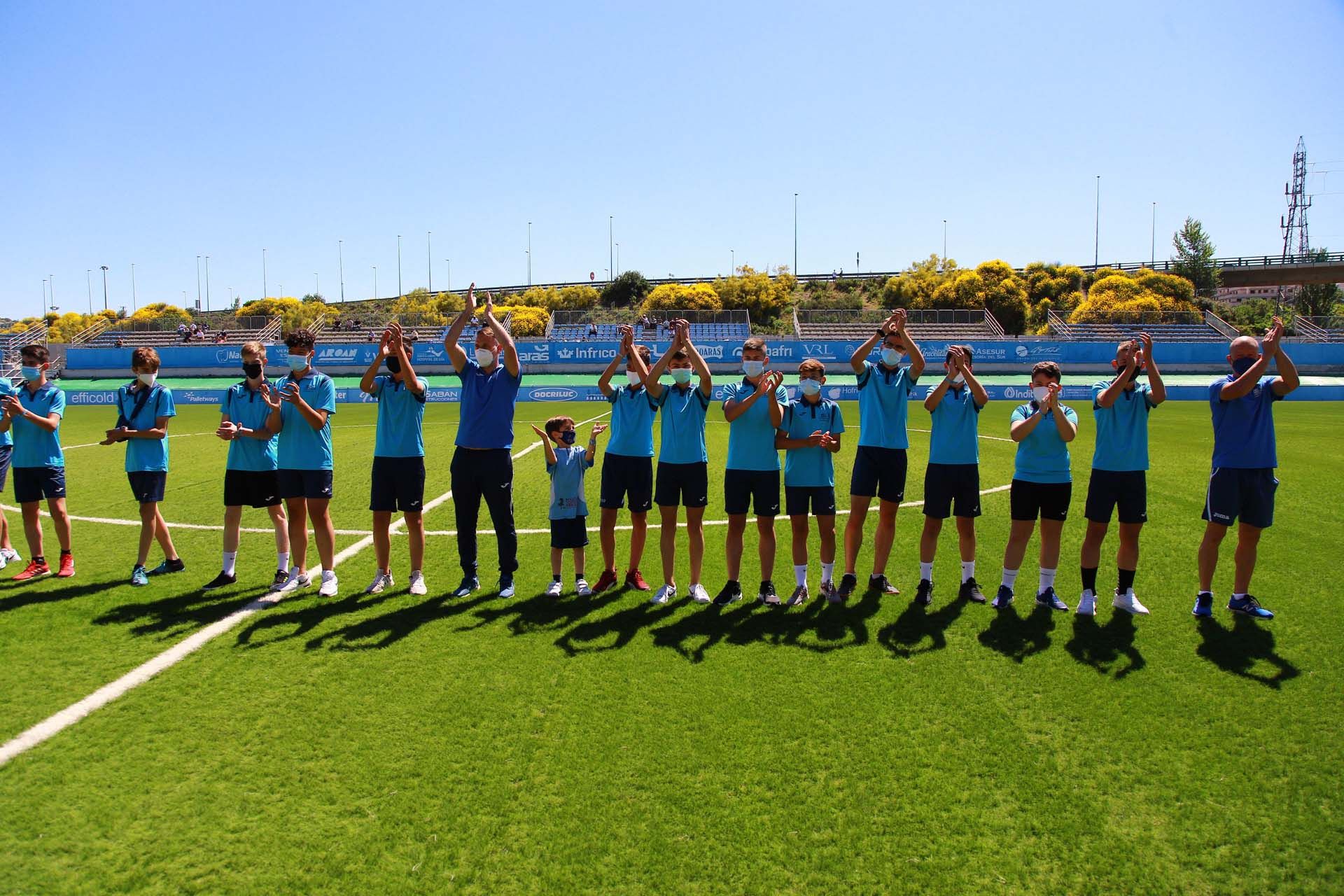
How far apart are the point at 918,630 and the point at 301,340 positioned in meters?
5.59

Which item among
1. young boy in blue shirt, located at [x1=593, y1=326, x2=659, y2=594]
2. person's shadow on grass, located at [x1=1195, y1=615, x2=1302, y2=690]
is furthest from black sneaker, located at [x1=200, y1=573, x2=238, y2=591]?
person's shadow on grass, located at [x1=1195, y1=615, x2=1302, y2=690]

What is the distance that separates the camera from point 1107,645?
575 centimetres

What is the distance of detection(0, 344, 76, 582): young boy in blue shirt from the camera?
7.36m

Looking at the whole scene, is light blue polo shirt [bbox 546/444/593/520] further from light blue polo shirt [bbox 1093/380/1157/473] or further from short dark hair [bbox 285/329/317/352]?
light blue polo shirt [bbox 1093/380/1157/473]

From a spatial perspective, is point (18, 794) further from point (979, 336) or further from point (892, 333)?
point (979, 336)

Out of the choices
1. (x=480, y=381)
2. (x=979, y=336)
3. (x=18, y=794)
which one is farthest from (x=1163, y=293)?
(x=18, y=794)

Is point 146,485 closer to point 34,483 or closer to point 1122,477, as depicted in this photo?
point 34,483

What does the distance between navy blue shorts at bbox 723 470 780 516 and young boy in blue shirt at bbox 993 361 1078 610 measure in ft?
6.42

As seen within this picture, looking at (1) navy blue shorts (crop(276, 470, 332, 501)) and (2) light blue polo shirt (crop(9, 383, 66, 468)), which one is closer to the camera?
(1) navy blue shorts (crop(276, 470, 332, 501))

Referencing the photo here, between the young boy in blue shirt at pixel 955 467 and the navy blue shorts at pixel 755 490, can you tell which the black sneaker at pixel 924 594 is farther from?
the navy blue shorts at pixel 755 490

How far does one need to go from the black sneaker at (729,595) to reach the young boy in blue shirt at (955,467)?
1.55 metres

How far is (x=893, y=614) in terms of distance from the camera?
6.39m

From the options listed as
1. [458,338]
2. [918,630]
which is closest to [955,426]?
[918,630]

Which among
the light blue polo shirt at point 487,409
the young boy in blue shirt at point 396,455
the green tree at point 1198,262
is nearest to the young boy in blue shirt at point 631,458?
the light blue polo shirt at point 487,409
